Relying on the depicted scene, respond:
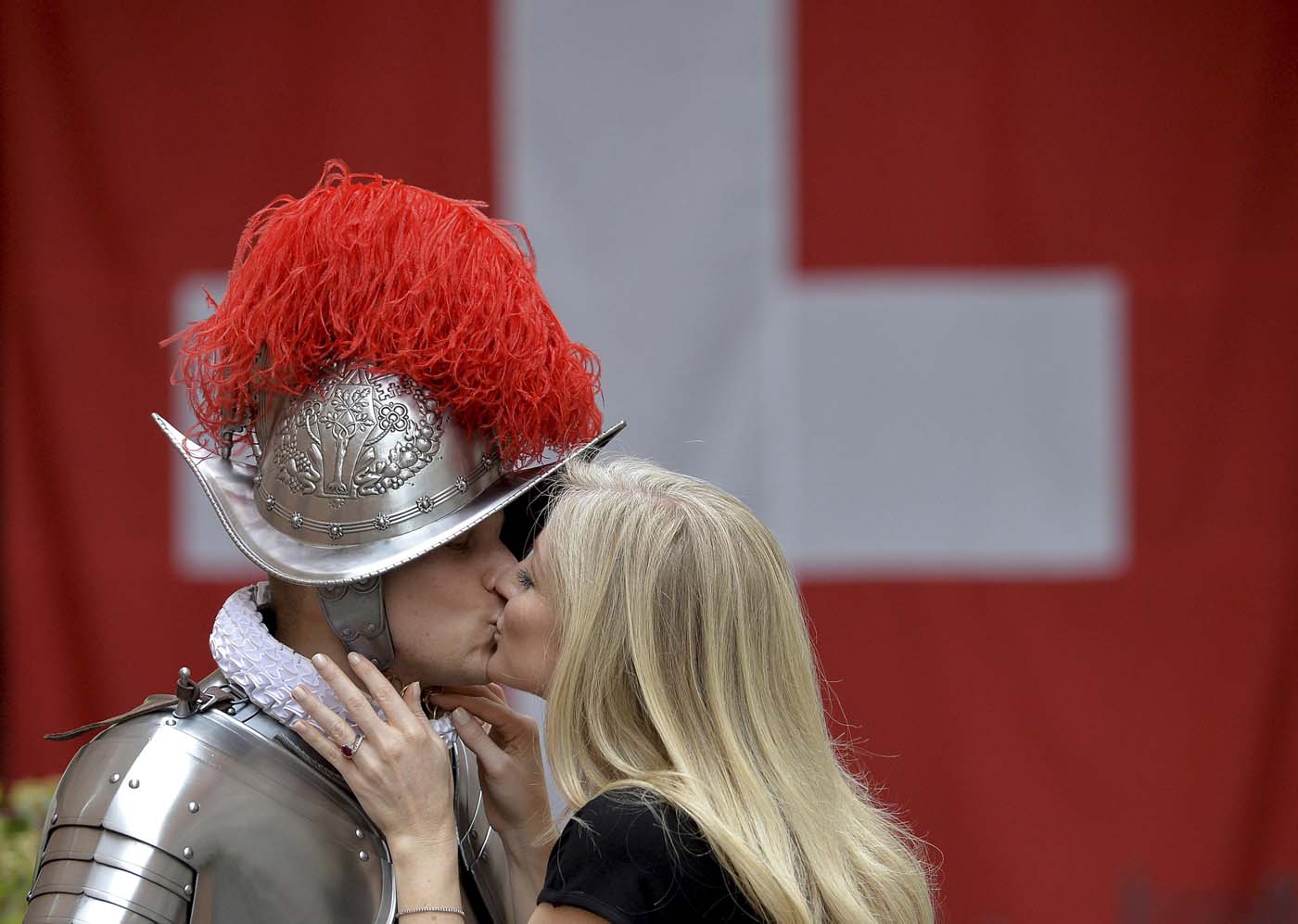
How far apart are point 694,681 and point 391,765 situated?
0.38m

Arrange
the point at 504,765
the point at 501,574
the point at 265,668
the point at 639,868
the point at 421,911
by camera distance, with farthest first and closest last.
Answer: the point at 504,765, the point at 501,574, the point at 265,668, the point at 421,911, the point at 639,868

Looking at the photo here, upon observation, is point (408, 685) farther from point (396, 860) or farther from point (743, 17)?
point (743, 17)

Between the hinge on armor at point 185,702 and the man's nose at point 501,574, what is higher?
the man's nose at point 501,574

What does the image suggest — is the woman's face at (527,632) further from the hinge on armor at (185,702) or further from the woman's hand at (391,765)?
the hinge on armor at (185,702)

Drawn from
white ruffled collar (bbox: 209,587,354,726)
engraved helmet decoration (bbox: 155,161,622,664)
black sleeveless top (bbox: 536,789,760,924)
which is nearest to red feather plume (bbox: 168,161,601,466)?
engraved helmet decoration (bbox: 155,161,622,664)

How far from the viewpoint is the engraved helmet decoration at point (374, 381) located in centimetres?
179

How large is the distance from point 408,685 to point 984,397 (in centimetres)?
197

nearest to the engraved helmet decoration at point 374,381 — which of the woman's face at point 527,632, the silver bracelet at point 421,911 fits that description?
the woman's face at point 527,632

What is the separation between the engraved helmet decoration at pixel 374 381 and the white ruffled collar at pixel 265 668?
7 centimetres

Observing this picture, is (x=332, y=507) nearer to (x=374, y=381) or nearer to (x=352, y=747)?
(x=374, y=381)

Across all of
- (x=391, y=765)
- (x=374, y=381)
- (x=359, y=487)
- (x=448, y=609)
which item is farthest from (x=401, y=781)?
(x=374, y=381)

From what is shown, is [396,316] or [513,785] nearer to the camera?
[396,316]

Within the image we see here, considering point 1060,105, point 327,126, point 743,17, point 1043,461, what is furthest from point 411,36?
point 1043,461

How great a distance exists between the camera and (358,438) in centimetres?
178
